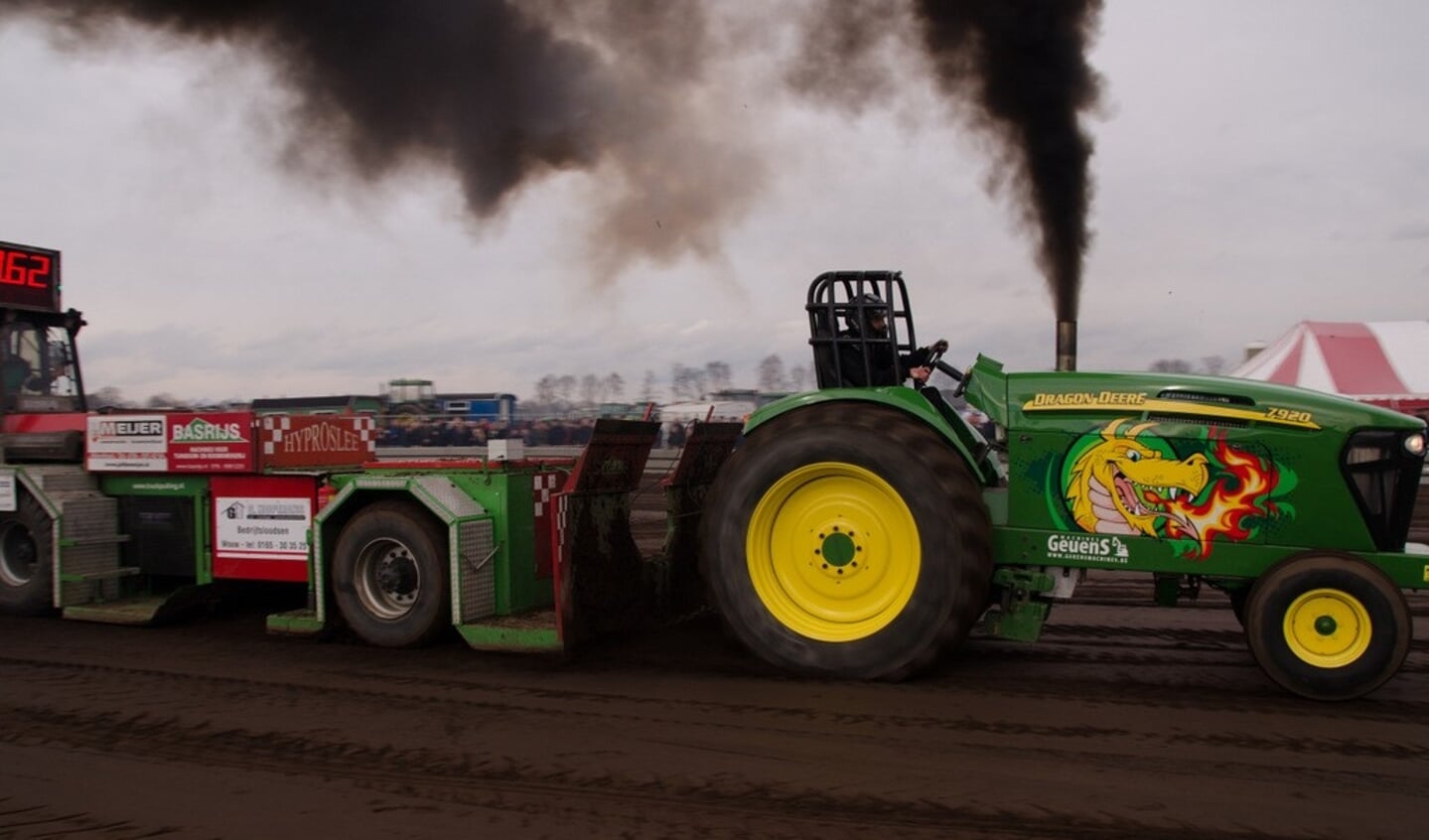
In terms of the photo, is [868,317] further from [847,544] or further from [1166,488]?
[1166,488]

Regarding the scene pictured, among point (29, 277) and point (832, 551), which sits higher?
point (29, 277)

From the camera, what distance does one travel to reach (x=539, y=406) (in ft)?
124

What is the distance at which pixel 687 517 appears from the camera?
7.26 meters

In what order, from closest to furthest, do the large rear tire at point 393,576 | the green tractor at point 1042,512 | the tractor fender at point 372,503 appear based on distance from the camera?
the green tractor at point 1042,512
the tractor fender at point 372,503
the large rear tire at point 393,576

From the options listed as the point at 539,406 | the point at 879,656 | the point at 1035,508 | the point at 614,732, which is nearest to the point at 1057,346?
the point at 1035,508

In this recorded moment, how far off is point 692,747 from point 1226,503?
9.28ft

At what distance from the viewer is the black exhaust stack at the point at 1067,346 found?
6891 mm

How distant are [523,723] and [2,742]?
235 centimetres

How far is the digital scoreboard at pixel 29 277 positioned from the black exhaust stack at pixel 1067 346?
7796 millimetres

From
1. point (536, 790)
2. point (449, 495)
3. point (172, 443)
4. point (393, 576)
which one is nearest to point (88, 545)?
point (172, 443)

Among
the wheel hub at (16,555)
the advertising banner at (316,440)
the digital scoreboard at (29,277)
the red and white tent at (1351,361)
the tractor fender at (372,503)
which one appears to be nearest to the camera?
the tractor fender at (372,503)

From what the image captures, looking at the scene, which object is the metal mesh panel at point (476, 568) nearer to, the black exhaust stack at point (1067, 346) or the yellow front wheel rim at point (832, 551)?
the yellow front wheel rim at point (832, 551)

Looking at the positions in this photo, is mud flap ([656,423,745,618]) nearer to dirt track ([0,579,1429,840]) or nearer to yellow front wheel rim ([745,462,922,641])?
dirt track ([0,579,1429,840])

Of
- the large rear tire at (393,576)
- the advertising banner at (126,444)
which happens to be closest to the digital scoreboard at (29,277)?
the advertising banner at (126,444)
